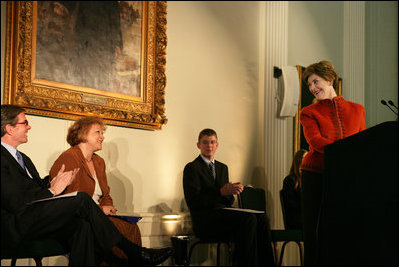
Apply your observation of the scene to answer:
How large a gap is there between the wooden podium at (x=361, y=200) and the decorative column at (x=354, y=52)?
5.68 m

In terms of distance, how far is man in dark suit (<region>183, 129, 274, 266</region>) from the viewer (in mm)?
4715

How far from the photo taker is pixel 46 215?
10.7 feet

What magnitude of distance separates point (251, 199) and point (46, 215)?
107 inches

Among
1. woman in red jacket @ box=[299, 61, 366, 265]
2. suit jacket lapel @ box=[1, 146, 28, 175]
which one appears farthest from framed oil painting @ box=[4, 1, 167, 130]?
woman in red jacket @ box=[299, 61, 366, 265]

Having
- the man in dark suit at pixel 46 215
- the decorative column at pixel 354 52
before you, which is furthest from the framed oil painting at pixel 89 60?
the decorative column at pixel 354 52

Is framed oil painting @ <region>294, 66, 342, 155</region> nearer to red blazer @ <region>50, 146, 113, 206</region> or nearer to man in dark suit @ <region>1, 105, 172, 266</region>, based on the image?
red blazer @ <region>50, 146, 113, 206</region>

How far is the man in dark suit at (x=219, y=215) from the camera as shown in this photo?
15.5 feet

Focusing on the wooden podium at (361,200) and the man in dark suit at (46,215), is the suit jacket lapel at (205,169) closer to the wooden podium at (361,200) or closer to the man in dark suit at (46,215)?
the man in dark suit at (46,215)

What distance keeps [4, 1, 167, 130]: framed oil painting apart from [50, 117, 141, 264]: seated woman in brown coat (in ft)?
1.53

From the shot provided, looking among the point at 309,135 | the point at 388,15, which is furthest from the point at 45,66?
the point at 388,15

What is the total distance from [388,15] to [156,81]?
184 inches

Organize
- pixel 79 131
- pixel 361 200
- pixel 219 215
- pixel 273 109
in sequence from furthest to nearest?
1. pixel 273 109
2. pixel 219 215
3. pixel 79 131
4. pixel 361 200

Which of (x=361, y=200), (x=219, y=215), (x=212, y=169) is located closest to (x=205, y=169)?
(x=212, y=169)

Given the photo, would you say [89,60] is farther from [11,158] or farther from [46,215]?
[46,215]
